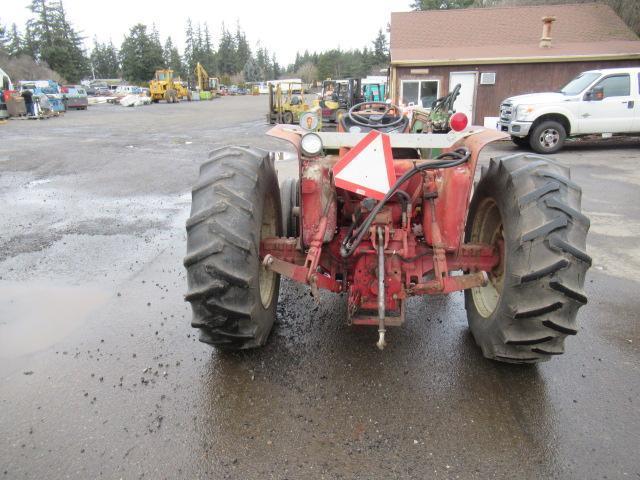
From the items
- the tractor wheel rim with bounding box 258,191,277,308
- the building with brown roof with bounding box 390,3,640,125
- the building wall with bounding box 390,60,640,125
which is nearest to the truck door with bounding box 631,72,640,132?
the building with brown roof with bounding box 390,3,640,125

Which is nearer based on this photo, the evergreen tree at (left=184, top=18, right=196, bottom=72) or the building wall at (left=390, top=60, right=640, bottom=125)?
the building wall at (left=390, top=60, right=640, bottom=125)

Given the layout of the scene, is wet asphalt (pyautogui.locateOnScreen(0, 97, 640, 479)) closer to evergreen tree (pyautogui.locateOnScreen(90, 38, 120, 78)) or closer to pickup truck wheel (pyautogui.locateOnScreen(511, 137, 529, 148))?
pickup truck wheel (pyautogui.locateOnScreen(511, 137, 529, 148))

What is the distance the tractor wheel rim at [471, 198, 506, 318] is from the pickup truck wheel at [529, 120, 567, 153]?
35.6 feet

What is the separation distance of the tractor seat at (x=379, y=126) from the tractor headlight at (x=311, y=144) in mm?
1484

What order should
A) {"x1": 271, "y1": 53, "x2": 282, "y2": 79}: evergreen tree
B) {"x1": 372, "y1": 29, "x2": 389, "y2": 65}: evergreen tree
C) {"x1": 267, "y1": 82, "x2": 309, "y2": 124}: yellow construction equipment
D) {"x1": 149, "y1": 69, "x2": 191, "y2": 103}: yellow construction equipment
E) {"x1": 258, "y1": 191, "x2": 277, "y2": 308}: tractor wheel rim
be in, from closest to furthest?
{"x1": 258, "y1": 191, "x2": 277, "y2": 308}: tractor wheel rim < {"x1": 267, "y1": 82, "x2": 309, "y2": 124}: yellow construction equipment < {"x1": 149, "y1": 69, "x2": 191, "y2": 103}: yellow construction equipment < {"x1": 372, "y1": 29, "x2": 389, "y2": 65}: evergreen tree < {"x1": 271, "y1": 53, "x2": 282, "y2": 79}: evergreen tree

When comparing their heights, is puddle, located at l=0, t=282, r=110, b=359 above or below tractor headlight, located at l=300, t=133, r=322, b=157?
below

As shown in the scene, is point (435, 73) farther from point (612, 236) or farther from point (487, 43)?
point (612, 236)

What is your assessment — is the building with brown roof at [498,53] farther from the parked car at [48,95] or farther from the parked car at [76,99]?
the parked car at [76,99]

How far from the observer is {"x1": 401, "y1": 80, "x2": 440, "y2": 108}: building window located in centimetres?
1872

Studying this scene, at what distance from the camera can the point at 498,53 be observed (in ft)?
60.6

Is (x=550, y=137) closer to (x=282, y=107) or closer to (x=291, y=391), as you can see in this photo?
(x=291, y=391)

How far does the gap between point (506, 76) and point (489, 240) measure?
654 inches

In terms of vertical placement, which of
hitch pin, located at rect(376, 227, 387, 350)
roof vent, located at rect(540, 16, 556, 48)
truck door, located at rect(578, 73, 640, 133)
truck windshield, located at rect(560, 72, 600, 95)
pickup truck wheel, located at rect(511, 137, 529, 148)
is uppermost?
roof vent, located at rect(540, 16, 556, 48)

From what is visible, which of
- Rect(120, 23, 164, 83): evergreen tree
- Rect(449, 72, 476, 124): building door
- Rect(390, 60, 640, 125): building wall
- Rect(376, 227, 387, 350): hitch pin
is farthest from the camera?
Rect(120, 23, 164, 83): evergreen tree
